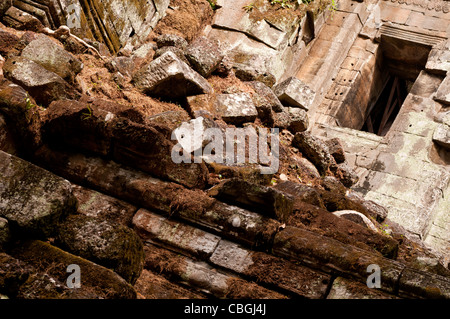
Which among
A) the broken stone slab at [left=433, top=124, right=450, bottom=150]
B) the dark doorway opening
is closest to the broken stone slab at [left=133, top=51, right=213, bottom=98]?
the broken stone slab at [left=433, top=124, right=450, bottom=150]

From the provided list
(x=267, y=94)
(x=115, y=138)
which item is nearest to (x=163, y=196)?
(x=115, y=138)

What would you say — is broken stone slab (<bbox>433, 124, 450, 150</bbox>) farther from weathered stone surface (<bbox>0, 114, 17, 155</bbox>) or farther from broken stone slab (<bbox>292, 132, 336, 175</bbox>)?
weathered stone surface (<bbox>0, 114, 17, 155</bbox>)

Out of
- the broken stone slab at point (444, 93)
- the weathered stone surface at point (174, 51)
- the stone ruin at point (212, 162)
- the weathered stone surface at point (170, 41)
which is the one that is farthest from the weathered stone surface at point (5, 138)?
the broken stone slab at point (444, 93)

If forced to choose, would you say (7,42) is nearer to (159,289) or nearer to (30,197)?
(30,197)

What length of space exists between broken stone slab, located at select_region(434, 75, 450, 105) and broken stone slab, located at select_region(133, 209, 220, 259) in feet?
23.2

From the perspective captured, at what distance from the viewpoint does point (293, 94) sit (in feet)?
28.3

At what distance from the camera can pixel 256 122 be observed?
290 inches

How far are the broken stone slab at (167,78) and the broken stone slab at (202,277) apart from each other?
3061mm

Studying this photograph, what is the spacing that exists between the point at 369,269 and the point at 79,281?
1804 millimetres

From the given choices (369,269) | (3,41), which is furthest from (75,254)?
(3,41)

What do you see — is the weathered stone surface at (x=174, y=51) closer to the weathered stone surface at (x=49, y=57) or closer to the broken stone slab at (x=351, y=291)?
the weathered stone surface at (x=49, y=57)

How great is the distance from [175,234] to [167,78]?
2955 millimetres

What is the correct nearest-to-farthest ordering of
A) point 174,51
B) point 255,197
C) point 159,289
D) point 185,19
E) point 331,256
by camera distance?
point 159,289
point 331,256
point 255,197
point 174,51
point 185,19

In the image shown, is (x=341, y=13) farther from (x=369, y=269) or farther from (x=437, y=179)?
(x=369, y=269)
